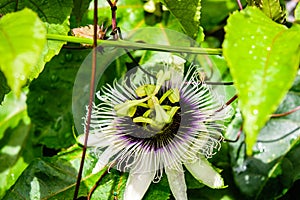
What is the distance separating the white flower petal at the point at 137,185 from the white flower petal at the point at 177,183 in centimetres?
3

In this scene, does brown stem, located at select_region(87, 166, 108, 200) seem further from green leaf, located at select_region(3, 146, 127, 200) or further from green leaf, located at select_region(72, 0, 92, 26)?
green leaf, located at select_region(72, 0, 92, 26)

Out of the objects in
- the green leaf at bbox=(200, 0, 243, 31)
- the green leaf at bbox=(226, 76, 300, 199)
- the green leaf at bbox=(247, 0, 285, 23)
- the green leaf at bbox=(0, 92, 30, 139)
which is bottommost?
the green leaf at bbox=(226, 76, 300, 199)

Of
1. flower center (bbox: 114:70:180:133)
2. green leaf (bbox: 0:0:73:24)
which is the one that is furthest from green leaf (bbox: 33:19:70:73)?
flower center (bbox: 114:70:180:133)

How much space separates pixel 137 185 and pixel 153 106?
0.12 meters

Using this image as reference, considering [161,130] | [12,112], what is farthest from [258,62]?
[12,112]

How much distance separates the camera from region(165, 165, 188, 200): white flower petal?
86 cm

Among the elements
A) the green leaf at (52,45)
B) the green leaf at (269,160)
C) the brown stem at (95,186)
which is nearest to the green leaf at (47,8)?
the green leaf at (52,45)

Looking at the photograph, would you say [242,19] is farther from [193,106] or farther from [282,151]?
[282,151]

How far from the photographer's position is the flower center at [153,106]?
2.85 ft

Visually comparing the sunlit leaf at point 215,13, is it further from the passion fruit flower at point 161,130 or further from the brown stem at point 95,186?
the brown stem at point 95,186

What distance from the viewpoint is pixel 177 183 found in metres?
0.87

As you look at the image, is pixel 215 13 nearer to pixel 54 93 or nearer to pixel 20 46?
pixel 54 93

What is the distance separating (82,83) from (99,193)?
24 centimetres

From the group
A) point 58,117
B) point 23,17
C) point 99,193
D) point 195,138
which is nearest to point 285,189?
point 195,138
